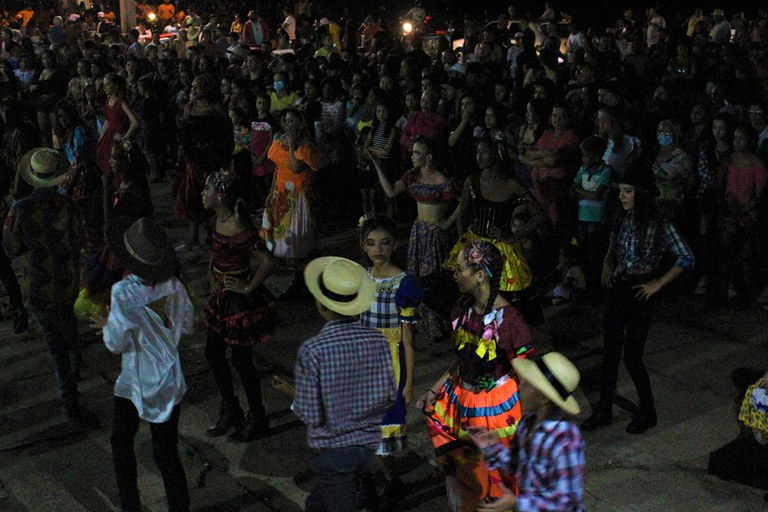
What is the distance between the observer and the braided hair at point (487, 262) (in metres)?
4.97

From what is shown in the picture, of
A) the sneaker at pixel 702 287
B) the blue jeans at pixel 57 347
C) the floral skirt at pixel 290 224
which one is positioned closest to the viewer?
A: the blue jeans at pixel 57 347

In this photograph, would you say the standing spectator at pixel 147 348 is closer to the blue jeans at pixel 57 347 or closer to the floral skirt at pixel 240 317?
the floral skirt at pixel 240 317

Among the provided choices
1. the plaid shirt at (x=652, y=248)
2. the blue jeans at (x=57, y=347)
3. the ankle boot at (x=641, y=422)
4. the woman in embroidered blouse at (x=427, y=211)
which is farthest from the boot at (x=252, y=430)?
the plaid shirt at (x=652, y=248)

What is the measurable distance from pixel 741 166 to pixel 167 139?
9.14 metres

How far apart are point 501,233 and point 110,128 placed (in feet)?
21.5

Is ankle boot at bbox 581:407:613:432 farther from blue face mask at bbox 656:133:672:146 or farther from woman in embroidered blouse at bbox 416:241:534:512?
blue face mask at bbox 656:133:672:146

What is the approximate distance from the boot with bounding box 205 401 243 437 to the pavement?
0.22 feet

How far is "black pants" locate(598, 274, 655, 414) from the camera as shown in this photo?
237 inches

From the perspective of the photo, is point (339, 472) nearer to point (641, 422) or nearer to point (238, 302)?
point (238, 302)

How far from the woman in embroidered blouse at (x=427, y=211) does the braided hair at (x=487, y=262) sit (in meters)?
2.74

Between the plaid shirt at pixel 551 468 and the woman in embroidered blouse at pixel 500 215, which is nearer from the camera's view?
the plaid shirt at pixel 551 468

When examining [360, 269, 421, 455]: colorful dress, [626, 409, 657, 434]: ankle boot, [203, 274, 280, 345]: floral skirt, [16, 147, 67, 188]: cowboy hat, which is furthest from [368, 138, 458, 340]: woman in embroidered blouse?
[16, 147, 67, 188]: cowboy hat

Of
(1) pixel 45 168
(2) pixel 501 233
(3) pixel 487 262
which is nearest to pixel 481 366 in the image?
(3) pixel 487 262

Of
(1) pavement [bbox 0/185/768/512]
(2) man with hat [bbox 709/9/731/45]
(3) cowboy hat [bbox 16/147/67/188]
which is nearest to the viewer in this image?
(1) pavement [bbox 0/185/768/512]
